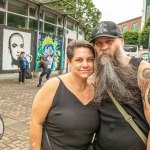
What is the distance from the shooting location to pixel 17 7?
16.1m

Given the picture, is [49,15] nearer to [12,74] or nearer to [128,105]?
[12,74]

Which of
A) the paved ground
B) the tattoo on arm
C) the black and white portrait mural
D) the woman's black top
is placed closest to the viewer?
the tattoo on arm

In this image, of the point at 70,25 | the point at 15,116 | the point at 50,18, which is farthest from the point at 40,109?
the point at 70,25

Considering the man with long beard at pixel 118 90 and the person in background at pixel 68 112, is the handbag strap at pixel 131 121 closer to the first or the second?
the man with long beard at pixel 118 90

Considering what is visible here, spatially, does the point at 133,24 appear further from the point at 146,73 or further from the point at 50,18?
the point at 146,73

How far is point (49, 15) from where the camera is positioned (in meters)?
19.5

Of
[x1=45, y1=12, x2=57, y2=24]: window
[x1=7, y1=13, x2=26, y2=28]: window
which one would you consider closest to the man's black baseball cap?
[x1=7, y1=13, x2=26, y2=28]: window

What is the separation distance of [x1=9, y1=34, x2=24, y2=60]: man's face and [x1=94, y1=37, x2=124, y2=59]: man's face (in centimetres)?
1360

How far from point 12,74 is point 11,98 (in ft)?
20.4

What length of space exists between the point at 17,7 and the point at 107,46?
1458 cm

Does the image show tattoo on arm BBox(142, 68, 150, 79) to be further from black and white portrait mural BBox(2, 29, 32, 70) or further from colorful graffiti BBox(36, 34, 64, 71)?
colorful graffiti BBox(36, 34, 64, 71)

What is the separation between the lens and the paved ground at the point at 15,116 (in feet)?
17.4

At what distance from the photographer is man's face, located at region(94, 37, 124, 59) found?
2547 mm

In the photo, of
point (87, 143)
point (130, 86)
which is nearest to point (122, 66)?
point (130, 86)
